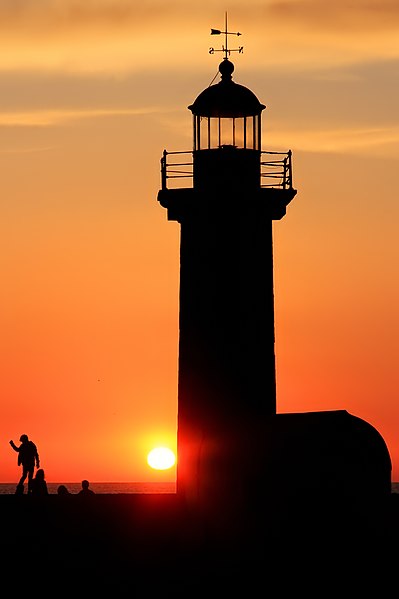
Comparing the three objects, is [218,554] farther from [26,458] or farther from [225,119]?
[225,119]

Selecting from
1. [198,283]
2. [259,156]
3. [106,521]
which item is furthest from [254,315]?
[106,521]

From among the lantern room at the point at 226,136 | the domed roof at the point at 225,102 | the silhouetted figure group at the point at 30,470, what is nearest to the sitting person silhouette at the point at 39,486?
the silhouetted figure group at the point at 30,470

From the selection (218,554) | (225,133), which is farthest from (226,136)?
(218,554)

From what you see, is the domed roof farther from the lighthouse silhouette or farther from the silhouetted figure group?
the silhouetted figure group

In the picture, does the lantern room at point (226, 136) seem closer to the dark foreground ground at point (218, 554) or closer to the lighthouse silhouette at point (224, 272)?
the lighthouse silhouette at point (224, 272)

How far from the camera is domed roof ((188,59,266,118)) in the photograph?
4022cm

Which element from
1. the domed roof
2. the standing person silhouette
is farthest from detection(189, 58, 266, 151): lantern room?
the standing person silhouette

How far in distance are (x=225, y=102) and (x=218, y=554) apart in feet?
43.4

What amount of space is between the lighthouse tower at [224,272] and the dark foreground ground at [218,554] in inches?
196

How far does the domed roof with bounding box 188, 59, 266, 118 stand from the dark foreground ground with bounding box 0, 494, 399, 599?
1142 centimetres

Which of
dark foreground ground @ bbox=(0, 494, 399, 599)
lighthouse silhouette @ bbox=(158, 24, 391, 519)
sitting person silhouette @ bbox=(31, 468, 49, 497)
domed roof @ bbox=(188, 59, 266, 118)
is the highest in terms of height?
domed roof @ bbox=(188, 59, 266, 118)

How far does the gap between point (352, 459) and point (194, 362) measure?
322 inches

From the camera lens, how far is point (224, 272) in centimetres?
3906

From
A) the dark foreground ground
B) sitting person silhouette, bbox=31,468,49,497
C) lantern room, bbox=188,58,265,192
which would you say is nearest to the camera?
the dark foreground ground
